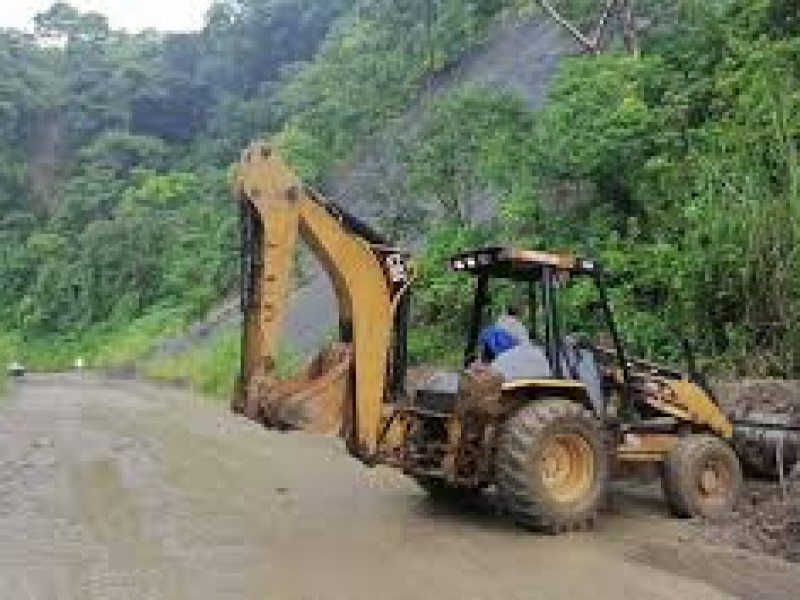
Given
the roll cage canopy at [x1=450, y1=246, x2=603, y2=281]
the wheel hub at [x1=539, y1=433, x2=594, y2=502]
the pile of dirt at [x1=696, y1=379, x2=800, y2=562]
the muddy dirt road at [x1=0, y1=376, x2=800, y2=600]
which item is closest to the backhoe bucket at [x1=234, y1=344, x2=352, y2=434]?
the muddy dirt road at [x1=0, y1=376, x2=800, y2=600]

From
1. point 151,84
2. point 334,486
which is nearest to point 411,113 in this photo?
point 334,486

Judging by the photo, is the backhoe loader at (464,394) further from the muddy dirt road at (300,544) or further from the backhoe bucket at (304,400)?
the muddy dirt road at (300,544)

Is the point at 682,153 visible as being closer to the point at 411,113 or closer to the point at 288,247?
the point at 288,247

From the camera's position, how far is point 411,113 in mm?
42406

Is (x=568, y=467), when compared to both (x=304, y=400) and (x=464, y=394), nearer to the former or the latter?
(x=464, y=394)

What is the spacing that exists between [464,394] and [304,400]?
4.17ft

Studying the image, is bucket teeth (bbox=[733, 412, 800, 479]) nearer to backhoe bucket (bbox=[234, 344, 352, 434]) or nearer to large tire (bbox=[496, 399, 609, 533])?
large tire (bbox=[496, 399, 609, 533])

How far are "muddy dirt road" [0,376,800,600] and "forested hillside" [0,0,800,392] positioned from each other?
15.7ft

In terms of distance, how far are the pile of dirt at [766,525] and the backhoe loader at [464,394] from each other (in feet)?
1.08

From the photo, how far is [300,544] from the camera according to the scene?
10.8 m

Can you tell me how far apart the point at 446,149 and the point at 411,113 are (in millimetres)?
17012

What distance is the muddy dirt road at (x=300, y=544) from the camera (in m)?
9.15

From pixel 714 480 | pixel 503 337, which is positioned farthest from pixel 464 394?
pixel 714 480

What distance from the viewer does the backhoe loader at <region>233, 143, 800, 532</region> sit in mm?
11062
